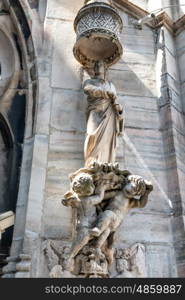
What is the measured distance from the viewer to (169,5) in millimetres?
6938

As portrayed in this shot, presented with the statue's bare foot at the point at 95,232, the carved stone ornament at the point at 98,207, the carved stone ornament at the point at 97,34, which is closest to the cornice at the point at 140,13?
the carved stone ornament at the point at 97,34

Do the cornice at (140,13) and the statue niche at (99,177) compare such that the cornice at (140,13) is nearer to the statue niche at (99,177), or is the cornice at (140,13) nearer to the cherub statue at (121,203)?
the statue niche at (99,177)

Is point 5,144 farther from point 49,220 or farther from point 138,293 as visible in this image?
point 138,293

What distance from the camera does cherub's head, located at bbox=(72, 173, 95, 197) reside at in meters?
3.96

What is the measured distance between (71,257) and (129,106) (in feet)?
8.66

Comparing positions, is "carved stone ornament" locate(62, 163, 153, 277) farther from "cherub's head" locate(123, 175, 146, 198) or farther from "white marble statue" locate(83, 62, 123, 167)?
"white marble statue" locate(83, 62, 123, 167)

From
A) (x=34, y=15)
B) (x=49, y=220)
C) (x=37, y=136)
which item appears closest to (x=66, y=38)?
(x=34, y=15)

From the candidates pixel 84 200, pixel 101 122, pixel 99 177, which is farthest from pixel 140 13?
pixel 84 200

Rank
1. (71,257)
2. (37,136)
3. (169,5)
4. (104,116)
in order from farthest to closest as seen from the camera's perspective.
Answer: (169,5) → (37,136) → (104,116) → (71,257)

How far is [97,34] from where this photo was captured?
4973 millimetres

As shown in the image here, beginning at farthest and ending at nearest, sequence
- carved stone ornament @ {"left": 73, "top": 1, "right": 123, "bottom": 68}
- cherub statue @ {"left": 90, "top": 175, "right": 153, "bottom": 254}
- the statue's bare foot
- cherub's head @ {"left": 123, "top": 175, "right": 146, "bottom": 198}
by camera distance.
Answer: carved stone ornament @ {"left": 73, "top": 1, "right": 123, "bottom": 68} < cherub's head @ {"left": 123, "top": 175, "right": 146, "bottom": 198} < cherub statue @ {"left": 90, "top": 175, "right": 153, "bottom": 254} < the statue's bare foot

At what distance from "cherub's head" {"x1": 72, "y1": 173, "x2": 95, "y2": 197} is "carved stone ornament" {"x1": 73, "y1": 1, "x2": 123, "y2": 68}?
2020 millimetres

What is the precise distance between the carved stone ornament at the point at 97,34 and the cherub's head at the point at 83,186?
2020 mm

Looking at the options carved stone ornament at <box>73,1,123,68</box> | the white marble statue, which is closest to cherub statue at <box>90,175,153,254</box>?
the white marble statue
